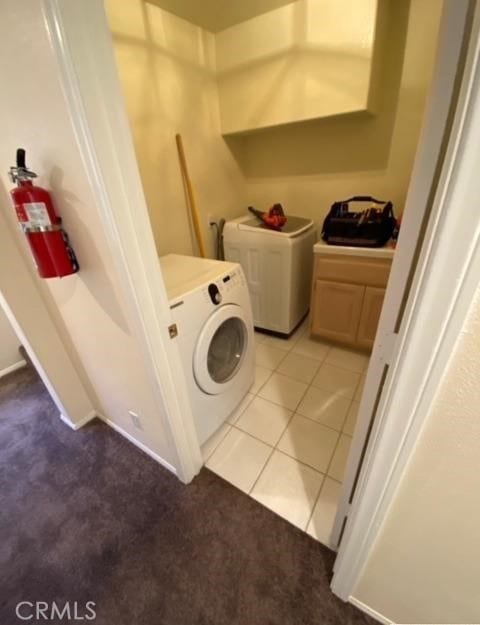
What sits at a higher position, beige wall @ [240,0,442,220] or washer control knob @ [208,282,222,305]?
beige wall @ [240,0,442,220]

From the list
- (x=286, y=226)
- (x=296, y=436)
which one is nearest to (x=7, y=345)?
(x=296, y=436)

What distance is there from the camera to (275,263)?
204cm

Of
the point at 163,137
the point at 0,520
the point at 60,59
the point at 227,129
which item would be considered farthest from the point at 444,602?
the point at 227,129

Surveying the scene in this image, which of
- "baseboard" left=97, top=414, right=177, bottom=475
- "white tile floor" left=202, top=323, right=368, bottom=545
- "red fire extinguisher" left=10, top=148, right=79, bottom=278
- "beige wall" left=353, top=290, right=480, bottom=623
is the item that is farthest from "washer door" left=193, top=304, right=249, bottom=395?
"beige wall" left=353, top=290, right=480, bottom=623

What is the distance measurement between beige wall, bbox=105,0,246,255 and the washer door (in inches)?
38.5

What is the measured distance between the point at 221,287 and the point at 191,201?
116 centimetres

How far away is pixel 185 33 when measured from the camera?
1.73m

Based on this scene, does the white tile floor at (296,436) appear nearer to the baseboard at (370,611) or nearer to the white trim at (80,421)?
the baseboard at (370,611)

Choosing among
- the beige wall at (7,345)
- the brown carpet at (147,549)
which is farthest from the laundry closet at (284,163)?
the beige wall at (7,345)

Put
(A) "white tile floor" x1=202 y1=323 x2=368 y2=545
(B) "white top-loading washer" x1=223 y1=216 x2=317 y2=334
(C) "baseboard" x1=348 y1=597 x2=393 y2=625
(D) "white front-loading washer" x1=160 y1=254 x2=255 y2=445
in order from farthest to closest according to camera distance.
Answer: (B) "white top-loading washer" x1=223 y1=216 x2=317 y2=334, (A) "white tile floor" x1=202 y1=323 x2=368 y2=545, (D) "white front-loading washer" x1=160 y1=254 x2=255 y2=445, (C) "baseboard" x1=348 y1=597 x2=393 y2=625

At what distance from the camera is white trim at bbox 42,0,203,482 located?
0.56 m

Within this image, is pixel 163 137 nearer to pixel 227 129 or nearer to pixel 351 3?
pixel 227 129

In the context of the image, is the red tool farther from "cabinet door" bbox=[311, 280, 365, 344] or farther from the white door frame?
the white door frame

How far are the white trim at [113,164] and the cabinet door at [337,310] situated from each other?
137 centimetres
